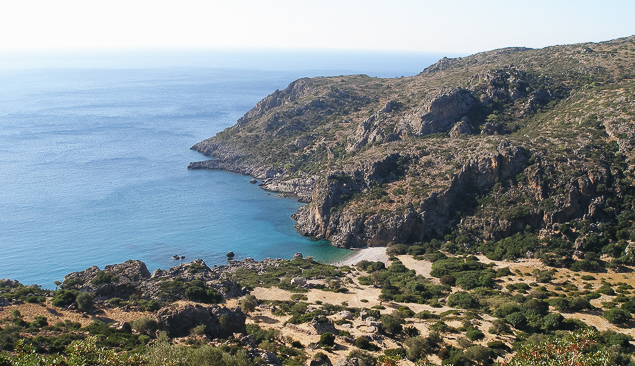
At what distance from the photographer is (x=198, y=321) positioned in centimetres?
3369

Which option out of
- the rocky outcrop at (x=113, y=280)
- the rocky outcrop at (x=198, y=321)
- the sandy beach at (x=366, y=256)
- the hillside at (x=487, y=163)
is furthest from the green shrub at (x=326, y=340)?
the hillside at (x=487, y=163)

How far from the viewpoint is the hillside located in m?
60.8

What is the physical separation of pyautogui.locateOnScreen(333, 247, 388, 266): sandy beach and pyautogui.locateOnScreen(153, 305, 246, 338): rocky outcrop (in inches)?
1199

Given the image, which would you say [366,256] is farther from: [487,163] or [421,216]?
[487,163]

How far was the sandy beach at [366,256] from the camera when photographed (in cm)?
6338

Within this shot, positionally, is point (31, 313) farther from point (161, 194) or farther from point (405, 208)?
point (161, 194)

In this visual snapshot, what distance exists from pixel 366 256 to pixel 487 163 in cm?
2426

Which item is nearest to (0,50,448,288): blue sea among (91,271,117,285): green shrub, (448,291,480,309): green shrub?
(91,271,117,285): green shrub

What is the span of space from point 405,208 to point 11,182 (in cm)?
8260

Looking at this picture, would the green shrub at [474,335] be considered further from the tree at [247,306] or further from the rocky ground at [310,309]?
the tree at [247,306]

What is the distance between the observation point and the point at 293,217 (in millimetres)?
80812

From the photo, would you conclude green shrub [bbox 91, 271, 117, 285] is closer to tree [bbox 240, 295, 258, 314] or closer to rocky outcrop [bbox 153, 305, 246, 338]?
rocky outcrop [bbox 153, 305, 246, 338]

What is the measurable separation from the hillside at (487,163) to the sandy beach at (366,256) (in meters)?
1.89

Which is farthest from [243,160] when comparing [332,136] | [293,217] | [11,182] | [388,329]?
[388,329]
